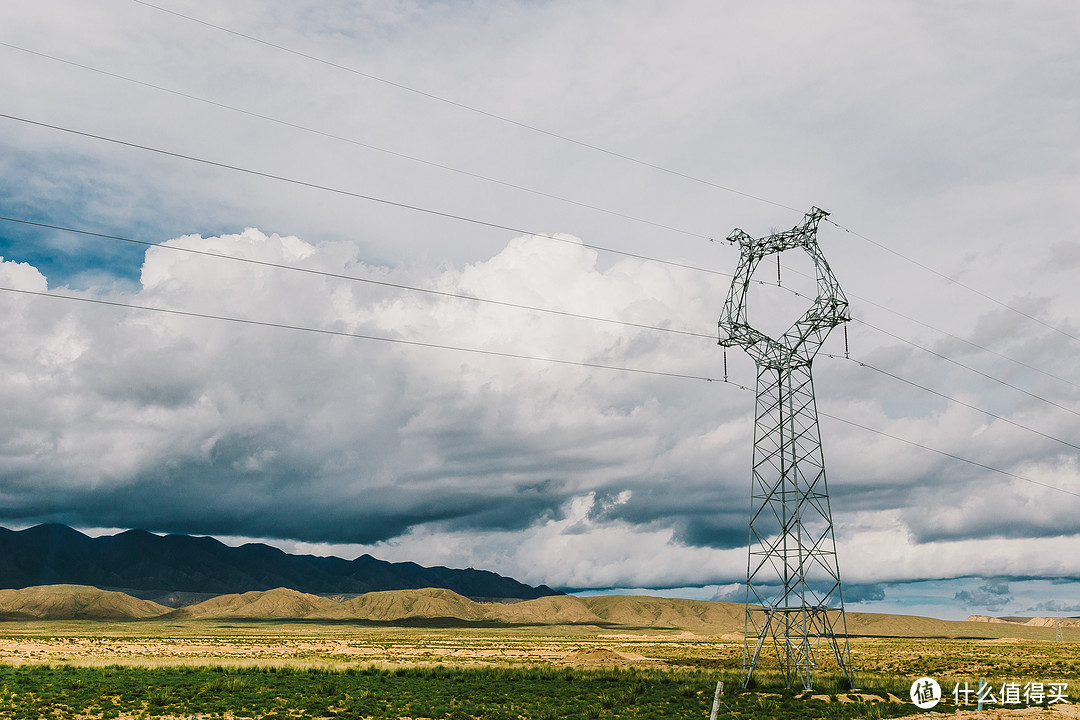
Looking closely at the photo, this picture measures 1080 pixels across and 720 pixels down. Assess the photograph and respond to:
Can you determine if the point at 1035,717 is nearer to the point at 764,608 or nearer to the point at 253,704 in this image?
the point at 764,608

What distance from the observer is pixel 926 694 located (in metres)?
46.9

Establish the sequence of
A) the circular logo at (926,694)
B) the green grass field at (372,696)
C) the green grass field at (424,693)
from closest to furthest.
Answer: the green grass field at (372,696)
the green grass field at (424,693)
the circular logo at (926,694)

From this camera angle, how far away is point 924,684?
50781 millimetres

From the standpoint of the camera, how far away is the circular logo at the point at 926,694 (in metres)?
42.4

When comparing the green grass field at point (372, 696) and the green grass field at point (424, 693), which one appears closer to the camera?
the green grass field at point (372, 696)

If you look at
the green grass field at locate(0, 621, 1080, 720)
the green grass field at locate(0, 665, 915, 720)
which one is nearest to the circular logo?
the green grass field at locate(0, 621, 1080, 720)

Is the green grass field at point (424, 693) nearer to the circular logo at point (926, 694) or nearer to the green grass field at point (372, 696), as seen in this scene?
the green grass field at point (372, 696)

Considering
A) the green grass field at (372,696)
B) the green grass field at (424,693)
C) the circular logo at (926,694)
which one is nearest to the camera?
the green grass field at (372,696)

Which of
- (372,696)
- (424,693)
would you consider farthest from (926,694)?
(372,696)

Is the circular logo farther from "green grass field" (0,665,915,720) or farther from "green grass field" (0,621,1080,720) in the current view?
"green grass field" (0,665,915,720)

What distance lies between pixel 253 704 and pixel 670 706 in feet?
66.3

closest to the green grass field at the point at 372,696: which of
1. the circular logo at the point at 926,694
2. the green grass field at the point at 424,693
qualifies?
the green grass field at the point at 424,693

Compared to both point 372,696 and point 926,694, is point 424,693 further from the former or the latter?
point 926,694

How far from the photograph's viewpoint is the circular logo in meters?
42.4
